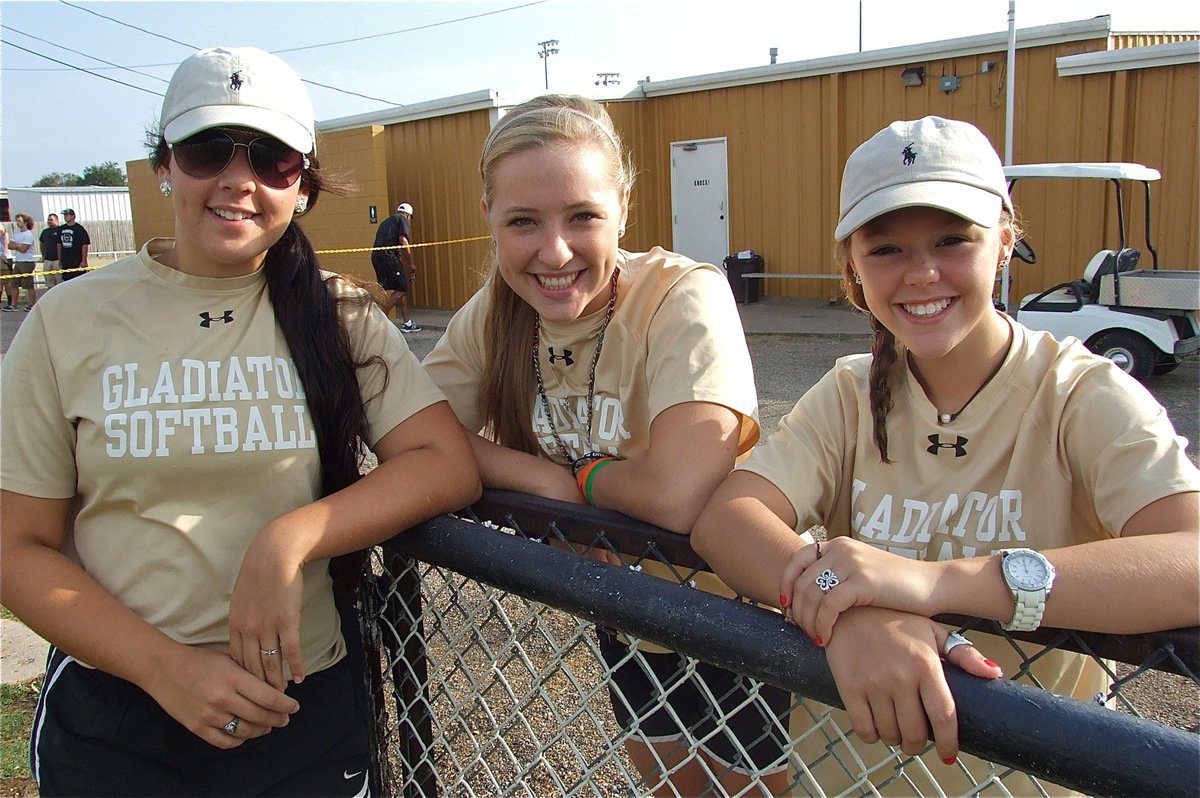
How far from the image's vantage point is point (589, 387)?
2076mm

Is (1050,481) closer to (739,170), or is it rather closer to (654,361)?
(654,361)

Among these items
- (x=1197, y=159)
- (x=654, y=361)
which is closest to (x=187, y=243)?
(x=654, y=361)

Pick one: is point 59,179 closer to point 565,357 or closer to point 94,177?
point 94,177

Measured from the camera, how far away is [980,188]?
63.0 inches

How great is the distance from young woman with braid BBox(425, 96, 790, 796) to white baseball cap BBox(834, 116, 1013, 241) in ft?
1.34

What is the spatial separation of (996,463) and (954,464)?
73 millimetres

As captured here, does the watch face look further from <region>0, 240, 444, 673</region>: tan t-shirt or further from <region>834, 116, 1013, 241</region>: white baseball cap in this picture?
<region>0, 240, 444, 673</region>: tan t-shirt

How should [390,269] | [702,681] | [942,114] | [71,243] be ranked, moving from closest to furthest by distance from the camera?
[702,681] < [942,114] < [390,269] < [71,243]

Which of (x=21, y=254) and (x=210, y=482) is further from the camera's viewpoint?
(x=21, y=254)

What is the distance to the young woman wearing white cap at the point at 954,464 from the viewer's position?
1180 millimetres

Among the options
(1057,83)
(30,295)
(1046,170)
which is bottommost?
(30,295)

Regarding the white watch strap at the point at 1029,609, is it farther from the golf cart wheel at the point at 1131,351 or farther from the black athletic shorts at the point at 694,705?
the golf cart wheel at the point at 1131,351

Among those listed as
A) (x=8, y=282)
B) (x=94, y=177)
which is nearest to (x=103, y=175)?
(x=94, y=177)

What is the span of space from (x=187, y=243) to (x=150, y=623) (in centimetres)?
75
